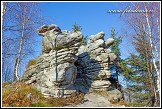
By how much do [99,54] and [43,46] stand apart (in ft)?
11.1

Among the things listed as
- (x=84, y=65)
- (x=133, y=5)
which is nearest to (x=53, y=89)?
(x=84, y=65)

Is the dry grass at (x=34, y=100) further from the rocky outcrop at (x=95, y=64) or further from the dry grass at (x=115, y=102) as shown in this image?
the rocky outcrop at (x=95, y=64)

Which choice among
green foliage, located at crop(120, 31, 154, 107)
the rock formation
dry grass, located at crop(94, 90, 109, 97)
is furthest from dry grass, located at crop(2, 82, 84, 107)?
green foliage, located at crop(120, 31, 154, 107)

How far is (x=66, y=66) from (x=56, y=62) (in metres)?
0.56

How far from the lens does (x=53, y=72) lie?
433 inches

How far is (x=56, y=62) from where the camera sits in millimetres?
11211

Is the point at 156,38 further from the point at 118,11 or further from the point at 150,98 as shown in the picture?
the point at 150,98

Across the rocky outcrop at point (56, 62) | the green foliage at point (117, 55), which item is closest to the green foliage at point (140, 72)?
the green foliage at point (117, 55)

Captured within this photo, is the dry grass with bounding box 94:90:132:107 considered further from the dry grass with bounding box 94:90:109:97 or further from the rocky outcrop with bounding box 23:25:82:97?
the rocky outcrop with bounding box 23:25:82:97

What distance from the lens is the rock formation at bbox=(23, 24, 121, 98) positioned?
11.0 meters

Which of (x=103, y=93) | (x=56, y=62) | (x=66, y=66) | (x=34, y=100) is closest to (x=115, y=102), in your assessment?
(x=103, y=93)

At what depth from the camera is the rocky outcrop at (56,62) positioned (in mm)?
10858

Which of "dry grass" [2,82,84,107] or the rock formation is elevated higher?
the rock formation

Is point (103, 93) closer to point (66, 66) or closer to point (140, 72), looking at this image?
point (66, 66)
